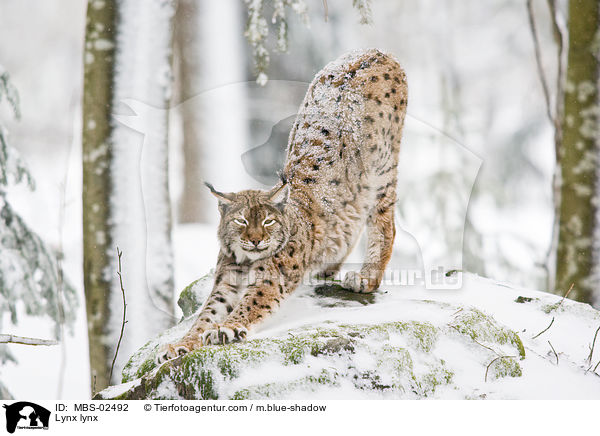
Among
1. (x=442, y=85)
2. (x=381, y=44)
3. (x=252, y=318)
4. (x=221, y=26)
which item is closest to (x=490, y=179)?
(x=442, y=85)

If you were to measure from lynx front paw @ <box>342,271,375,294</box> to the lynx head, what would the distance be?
0.49 m

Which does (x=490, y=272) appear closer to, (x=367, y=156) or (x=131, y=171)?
(x=367, y=156)

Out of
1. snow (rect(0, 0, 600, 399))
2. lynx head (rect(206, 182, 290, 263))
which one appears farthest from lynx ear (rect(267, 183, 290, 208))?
snow (rect(0, 0, 600, 399))

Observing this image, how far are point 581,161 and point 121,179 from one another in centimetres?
393

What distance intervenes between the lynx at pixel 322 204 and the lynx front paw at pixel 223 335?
0.08 meters

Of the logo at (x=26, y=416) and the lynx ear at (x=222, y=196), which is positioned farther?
the lynx ear at (x=222, y=196)

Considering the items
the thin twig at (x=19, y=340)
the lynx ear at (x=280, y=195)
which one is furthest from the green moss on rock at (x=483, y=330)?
the thin twig at (x=19, y=340)

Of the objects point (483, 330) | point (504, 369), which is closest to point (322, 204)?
point (483, 330)

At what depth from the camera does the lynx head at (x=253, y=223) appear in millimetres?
3828

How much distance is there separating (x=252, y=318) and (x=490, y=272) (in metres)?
6.05

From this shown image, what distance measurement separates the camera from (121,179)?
4.94 m

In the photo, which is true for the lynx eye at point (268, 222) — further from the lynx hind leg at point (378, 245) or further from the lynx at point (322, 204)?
the lynx hind leg at point (378, 245)

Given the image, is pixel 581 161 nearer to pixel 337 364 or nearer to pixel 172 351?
pixel 337 364

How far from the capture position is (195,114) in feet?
25.1
